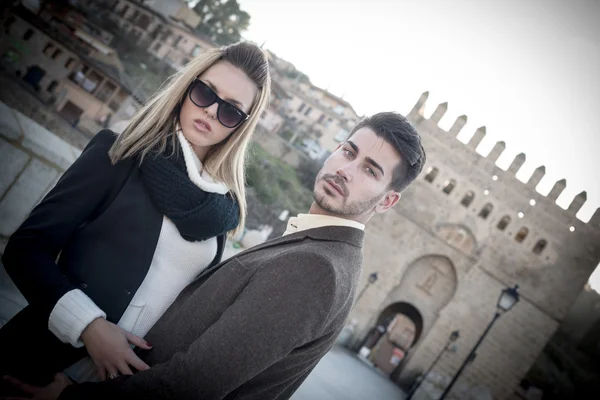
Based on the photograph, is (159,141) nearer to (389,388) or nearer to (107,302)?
(107,302)

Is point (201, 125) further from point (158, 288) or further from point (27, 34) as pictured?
point (27, 34)

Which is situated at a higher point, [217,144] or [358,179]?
[358,179]

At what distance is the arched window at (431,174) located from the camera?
15.2m

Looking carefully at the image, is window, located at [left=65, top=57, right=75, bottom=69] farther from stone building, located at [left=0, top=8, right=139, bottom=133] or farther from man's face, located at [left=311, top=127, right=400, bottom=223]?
man's face, located at [left=311, top=127, right=400, bottom=223]

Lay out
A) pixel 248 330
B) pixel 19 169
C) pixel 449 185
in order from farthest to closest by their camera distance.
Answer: pixel 449 185, pixel 19 169, pixel 248 330

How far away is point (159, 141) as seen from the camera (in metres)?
1.57

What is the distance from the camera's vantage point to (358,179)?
170 centimetres

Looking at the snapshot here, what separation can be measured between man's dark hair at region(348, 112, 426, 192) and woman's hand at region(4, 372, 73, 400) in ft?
5.48

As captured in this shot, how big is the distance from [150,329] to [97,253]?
0.41 meters

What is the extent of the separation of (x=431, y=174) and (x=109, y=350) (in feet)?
51.8

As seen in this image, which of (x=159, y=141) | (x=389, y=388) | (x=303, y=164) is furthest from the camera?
(x=303, y=164)

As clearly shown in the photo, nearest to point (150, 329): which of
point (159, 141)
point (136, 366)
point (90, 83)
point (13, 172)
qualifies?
point (136, 366)

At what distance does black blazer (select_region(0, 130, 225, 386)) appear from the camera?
4.00 ft

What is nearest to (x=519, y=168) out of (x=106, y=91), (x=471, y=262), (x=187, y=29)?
(x=471, y=262)
